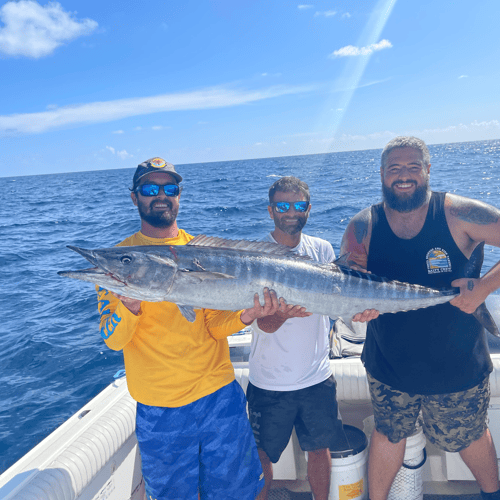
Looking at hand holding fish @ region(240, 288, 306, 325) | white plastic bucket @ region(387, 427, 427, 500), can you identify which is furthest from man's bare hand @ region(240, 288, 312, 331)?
white plastic bucket @ region(387, 427, 427, 500)

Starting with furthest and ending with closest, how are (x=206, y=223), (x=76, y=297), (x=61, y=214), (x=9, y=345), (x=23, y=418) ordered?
(x=61, y=214) < (x=206, y=223) < (x=76, y=297) < (x=9, y=345) < (x=23, y=418)

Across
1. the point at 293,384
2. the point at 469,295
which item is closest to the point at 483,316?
the point at 469,295

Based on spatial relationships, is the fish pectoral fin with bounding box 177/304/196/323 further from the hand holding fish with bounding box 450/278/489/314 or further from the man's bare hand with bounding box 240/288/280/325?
the hand holding fish with bounding box 450/278/489/314

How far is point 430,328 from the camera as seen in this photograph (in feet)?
9.13

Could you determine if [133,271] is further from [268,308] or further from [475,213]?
[475,213]

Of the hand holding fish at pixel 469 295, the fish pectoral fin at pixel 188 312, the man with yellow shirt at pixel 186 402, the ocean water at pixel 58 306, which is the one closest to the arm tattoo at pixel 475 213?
the hand holding fish at pixel 469 295

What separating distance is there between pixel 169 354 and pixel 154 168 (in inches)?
52.2

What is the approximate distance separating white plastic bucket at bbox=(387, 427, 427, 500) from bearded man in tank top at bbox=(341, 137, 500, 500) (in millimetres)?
257

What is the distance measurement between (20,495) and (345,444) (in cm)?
231

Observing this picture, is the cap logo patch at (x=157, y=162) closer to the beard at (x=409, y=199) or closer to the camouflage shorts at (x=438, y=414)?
the beard at (x=409, y=199)

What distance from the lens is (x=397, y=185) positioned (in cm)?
276

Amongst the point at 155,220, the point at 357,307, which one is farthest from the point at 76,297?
the point at 357,307

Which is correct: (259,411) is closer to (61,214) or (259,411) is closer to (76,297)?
(76,297)

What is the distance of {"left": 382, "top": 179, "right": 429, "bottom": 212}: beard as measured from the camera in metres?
2.74
